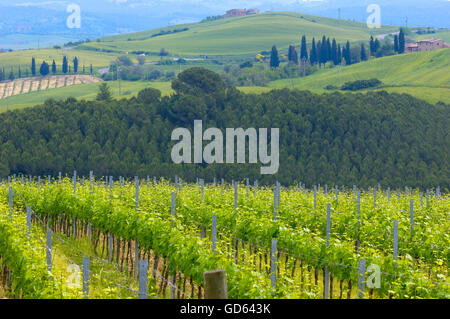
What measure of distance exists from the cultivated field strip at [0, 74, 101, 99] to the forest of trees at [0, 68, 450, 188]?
7561 cm

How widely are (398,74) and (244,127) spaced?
63736 mm

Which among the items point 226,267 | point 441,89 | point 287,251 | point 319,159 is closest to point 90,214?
point 287,251

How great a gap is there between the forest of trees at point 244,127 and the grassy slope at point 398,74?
3148 cm

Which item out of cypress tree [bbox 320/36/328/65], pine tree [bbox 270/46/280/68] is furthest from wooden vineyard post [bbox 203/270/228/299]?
pine tree [bbox 270/46/280/68]

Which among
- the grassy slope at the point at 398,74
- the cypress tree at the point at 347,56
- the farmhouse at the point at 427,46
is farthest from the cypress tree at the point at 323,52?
the farmhouse at the point at 427,46

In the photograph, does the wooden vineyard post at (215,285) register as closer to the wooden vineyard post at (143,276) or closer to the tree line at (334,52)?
the wooden vineyard post at (143,276)

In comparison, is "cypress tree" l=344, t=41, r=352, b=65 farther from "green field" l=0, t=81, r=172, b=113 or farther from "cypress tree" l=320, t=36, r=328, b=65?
"green field" l=0, t=81, r=172, b=113

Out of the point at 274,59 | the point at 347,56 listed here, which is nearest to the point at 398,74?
the point at 347,56

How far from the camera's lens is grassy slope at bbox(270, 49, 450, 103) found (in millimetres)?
125438

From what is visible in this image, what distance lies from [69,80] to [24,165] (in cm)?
10001

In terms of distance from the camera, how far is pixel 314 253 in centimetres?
1712

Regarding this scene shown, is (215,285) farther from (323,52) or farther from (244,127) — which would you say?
(323,52)

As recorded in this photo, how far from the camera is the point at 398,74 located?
139250 mm

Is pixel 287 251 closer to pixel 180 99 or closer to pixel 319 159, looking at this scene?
pixel 319 159
